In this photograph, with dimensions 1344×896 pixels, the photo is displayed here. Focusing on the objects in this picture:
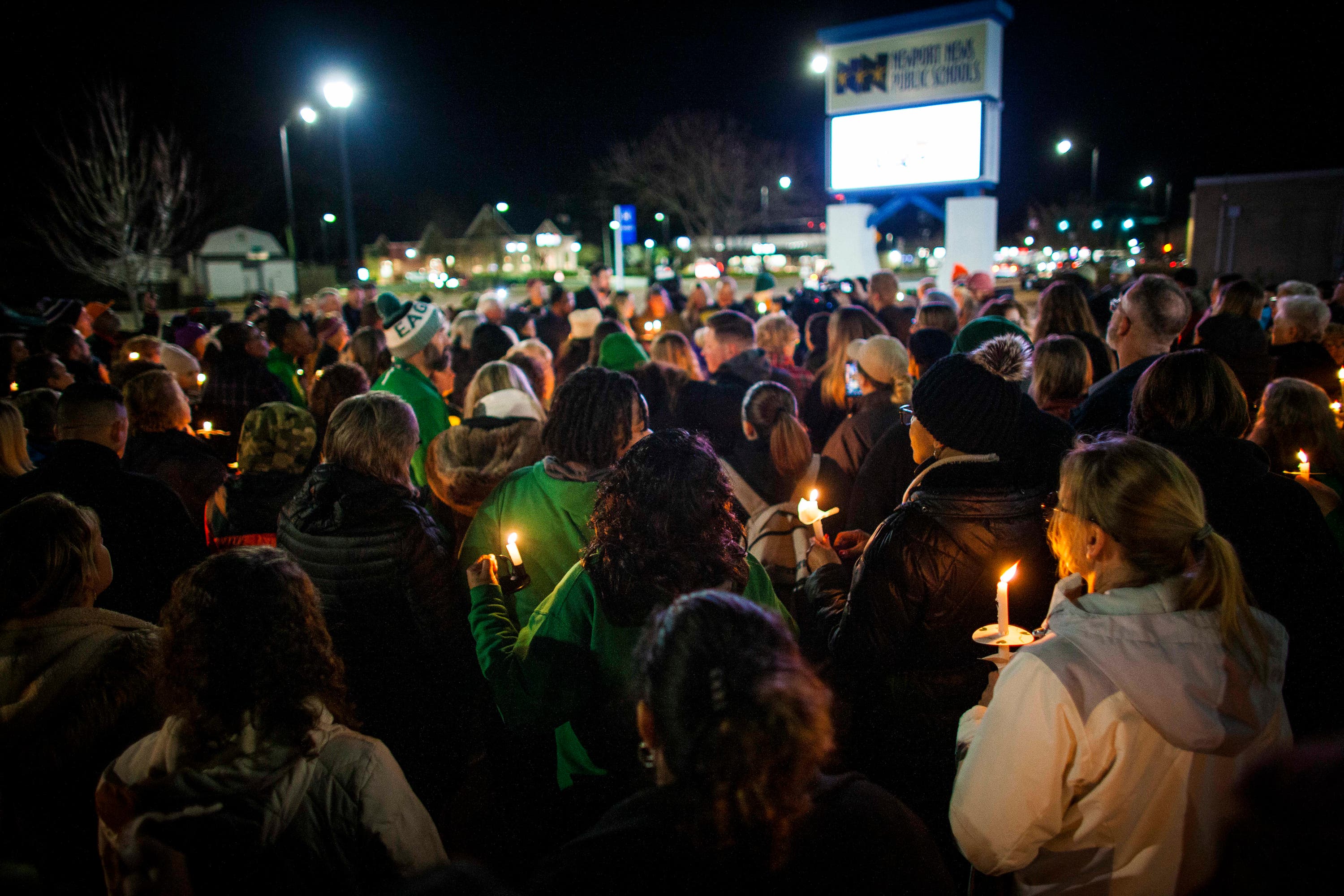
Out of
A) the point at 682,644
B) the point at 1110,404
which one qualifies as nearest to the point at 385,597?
the point at 682,644

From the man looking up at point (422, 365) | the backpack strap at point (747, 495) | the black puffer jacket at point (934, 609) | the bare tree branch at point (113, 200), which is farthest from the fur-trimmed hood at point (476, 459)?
the bare tree branch at point (113, 200)

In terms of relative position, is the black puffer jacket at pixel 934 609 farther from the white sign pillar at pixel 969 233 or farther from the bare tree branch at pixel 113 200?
the bare tree branch at pixel 113 200

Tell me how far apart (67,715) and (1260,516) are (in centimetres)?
387

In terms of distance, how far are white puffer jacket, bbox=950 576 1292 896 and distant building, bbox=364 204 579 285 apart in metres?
76.8

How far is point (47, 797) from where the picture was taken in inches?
89.2

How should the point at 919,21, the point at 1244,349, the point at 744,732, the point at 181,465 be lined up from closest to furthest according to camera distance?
the point at 744,732 < the point at 181,465 < the point at 1244,349 < the point at 919,21

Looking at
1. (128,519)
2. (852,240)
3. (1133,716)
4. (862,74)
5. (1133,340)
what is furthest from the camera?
(852,240)

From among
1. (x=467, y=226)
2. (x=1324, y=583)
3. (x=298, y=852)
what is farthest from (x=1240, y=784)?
(x=467, y=226)

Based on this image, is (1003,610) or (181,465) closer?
(1003,610)

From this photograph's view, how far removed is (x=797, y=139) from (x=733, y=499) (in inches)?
2480

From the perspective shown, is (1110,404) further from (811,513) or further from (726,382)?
(726,382)

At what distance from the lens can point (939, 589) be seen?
100 inches

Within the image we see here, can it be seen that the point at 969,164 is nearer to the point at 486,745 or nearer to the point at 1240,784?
the point at 486,745

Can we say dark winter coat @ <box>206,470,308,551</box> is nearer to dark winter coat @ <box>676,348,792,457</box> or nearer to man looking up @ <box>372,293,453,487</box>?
man looking up @ <box>372,293,453,487</box>
